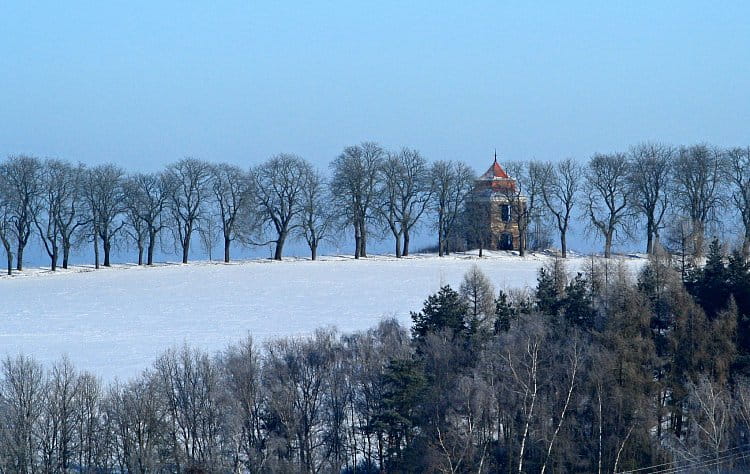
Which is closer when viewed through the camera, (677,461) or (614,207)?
(677,461)

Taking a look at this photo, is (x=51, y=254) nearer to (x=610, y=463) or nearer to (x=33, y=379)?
(x=33, y=379)

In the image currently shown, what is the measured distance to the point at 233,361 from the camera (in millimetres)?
36312

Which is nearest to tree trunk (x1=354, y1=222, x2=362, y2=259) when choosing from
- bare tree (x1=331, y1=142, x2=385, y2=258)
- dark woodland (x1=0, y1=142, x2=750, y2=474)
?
bare tree (x1=331, y1=142, x2=385, y2=258)

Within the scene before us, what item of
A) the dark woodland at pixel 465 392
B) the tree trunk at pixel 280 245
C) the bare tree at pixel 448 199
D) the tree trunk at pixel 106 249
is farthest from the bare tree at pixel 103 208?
the dark woodland at pixel 465 392

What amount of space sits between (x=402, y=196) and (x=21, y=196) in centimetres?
2864

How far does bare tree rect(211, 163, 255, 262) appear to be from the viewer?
7675 centimetres

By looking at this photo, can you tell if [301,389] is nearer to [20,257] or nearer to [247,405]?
[247,405]

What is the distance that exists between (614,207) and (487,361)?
42523mm

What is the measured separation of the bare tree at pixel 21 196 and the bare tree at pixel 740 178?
5020cm

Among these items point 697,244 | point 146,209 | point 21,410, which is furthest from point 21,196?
point 697,244

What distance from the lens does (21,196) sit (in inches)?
2904

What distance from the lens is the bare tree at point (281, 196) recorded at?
76875 millimetres

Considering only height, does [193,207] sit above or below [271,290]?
above

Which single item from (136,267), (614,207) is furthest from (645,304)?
(136,267)
